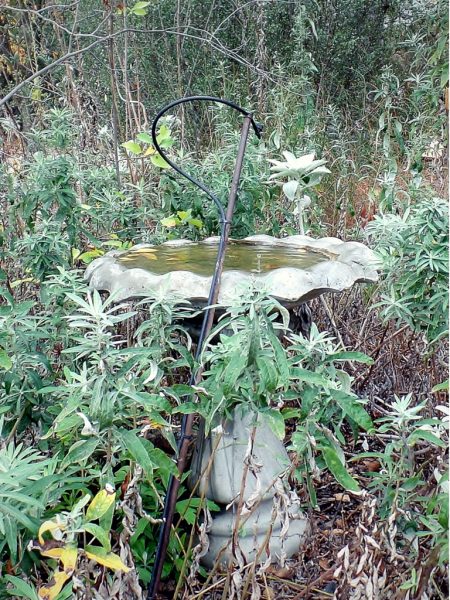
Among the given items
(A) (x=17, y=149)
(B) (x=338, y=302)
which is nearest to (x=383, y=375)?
(B) (x=338, y=302)

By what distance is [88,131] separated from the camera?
13.0ft

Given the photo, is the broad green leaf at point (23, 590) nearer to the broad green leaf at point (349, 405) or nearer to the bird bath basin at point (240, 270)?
the bird bath basin at point (240, 270)

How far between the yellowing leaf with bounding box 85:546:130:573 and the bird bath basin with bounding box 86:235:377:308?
0.57 meters

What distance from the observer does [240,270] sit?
1881 millimetres

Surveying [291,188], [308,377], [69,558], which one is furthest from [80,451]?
[291,188]

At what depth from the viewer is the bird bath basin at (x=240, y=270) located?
5.69 feet

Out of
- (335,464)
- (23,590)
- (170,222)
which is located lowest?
(23,590)

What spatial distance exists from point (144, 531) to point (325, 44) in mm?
5261

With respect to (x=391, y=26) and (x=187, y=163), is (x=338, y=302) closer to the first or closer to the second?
(x=187, y=163)

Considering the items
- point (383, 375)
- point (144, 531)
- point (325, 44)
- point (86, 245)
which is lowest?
point (383, 375)

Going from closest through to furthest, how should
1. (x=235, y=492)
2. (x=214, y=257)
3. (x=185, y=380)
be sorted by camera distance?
(x=235, y=492) → (x=214, y=257) → (x=185, y=380)

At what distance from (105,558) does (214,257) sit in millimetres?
1210

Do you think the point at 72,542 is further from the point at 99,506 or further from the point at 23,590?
the point at 23,590

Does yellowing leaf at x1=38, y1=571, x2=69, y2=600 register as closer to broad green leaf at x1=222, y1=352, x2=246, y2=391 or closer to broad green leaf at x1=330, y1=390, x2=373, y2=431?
broad green leaf at x1=222, y1=352, x2=246, y2=391
